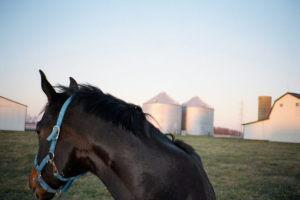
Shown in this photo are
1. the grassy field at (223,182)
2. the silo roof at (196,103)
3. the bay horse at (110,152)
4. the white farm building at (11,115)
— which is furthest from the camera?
the silo roof at (196,103)

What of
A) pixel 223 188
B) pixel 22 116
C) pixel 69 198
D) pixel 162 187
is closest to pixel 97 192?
pixel 69 198

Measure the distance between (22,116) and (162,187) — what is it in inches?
1355

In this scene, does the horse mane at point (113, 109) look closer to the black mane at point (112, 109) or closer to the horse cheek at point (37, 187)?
the black mane at point (112, 109)

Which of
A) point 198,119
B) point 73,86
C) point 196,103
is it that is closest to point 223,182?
point 73,86

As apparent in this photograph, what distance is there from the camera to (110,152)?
1791 millimetres

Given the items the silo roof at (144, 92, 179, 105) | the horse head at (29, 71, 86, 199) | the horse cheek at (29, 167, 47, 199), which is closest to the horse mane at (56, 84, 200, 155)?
Answer: the horse head at (29, 71, 86, 199)

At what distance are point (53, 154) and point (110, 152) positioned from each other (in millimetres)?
476

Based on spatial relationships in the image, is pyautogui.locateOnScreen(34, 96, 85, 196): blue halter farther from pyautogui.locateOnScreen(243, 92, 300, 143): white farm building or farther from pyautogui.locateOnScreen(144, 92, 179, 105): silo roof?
pyautogui.locateOnScreen(144, 92, 179, 105): silo roof

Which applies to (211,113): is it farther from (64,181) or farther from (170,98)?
(64,181)

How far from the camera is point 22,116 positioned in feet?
103

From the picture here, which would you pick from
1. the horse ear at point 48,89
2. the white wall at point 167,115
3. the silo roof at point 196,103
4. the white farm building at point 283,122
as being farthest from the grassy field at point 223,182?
the silo roof at point 196,103

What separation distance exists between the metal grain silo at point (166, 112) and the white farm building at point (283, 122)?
15.4 m

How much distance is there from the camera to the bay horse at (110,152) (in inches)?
67.3

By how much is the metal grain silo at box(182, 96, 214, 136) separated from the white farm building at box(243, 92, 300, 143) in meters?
12.1
